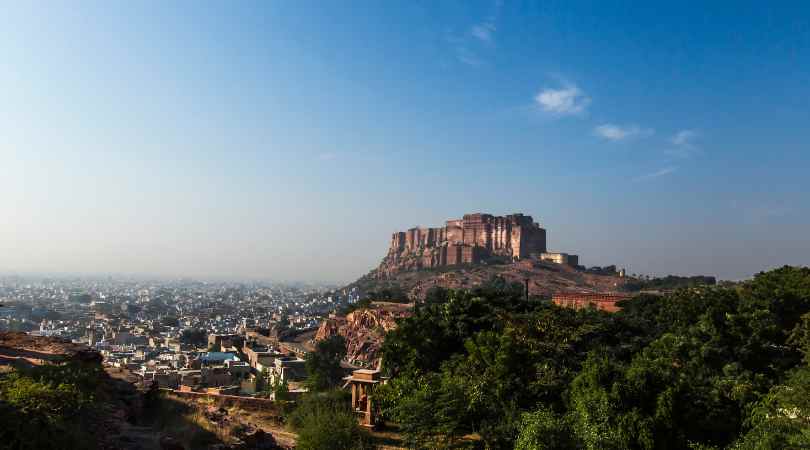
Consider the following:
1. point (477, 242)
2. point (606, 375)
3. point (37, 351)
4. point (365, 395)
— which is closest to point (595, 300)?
point (365, 395)

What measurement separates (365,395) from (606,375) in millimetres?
6538

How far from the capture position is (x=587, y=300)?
36719 millimetres

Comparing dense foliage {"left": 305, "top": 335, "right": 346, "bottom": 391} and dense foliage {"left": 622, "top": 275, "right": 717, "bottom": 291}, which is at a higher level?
dense foliage {"left": 622, "top": 275, "right": 717, "bottom": 291}

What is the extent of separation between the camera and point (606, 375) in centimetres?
1249

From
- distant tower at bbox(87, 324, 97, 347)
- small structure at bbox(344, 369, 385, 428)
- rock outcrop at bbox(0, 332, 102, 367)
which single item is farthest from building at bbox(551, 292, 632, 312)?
distant tower at bbox(87, 324, 97, 347)

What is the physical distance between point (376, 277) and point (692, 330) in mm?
106891

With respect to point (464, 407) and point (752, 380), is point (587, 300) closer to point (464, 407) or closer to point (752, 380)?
point (752, 380)

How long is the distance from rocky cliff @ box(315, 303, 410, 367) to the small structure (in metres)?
26.6

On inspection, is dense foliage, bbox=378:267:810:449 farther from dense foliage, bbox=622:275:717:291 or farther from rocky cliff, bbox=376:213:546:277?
rocky cliff, bbox=376:213:546:277

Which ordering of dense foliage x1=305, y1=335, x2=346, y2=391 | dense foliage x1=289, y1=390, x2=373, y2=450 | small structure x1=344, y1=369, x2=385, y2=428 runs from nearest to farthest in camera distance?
1. dense foliage x1=289, y1=390, x2=373, y2=450
2. small structure x1=344, y1=369, x2=385, y2=428
3. dense foliage x1=305, y1=335, x2=346, y2=391

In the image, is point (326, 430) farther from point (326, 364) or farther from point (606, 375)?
point (326, 364)

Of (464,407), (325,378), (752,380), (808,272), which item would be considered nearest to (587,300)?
(808,272)

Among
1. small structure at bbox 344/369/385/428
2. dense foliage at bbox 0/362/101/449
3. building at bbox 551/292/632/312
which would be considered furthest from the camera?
building at bbox 551/292/632/312

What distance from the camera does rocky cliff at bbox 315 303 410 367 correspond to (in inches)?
1810
